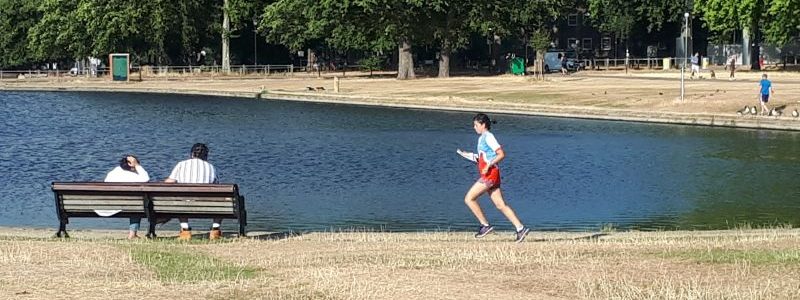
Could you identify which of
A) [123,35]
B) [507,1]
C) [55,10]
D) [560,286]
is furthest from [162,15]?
[560,286]

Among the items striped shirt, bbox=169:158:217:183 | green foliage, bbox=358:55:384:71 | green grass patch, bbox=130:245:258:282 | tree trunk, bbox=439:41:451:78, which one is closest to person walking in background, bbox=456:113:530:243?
striped shirt, bbox=169:158:217:183

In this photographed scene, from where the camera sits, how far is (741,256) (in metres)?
12.6

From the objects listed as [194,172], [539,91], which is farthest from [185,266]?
[539,91]

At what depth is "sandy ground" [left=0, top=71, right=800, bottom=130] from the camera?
48.9 m

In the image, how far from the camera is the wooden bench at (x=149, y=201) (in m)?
15.8

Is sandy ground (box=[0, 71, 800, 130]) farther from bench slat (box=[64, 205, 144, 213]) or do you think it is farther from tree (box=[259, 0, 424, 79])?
bench slat (box=[64, 205, 144, 213])

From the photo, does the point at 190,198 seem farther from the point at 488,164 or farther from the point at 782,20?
the point at 782,20

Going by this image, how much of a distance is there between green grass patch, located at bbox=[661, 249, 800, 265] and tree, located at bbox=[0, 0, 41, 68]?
108 metres

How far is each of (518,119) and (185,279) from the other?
4031 cm

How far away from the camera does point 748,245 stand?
1402cm

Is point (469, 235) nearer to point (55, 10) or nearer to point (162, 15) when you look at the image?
point (162, 15)

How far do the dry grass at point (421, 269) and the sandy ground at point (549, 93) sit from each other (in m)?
31.5

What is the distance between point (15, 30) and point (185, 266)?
108772 mm

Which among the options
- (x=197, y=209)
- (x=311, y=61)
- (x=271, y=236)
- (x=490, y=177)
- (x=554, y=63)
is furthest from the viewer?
(x=311, y=61)
